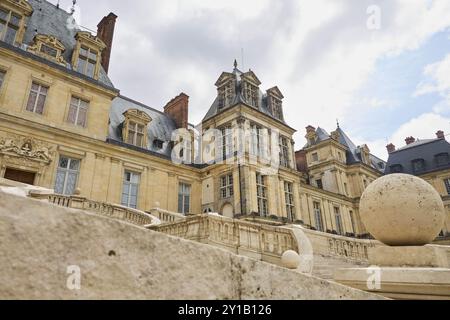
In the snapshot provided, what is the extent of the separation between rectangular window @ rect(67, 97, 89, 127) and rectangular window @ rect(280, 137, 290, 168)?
44.0ft

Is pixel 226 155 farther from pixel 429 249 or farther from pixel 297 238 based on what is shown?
pixel 429 249

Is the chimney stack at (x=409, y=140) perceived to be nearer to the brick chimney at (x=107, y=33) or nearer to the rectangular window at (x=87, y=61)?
the brick chimney at (x=107, y=33)

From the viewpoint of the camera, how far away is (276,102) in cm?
2277

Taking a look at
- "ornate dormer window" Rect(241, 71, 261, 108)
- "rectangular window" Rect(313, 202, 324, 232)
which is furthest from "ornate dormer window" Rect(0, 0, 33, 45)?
"rectangular window" Rect(313, 202, 324, 232)

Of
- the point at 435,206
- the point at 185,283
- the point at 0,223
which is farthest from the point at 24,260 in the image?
the point at 435,206

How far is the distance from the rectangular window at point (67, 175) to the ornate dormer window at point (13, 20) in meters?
6.50

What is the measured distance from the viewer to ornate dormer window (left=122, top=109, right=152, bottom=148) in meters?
17.2

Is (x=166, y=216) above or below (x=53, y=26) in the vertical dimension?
below

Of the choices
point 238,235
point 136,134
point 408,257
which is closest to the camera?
point 408,257

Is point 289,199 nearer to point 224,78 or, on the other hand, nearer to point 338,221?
point 338,221

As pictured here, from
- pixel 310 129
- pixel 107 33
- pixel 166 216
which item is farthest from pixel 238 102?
pixel 310 129

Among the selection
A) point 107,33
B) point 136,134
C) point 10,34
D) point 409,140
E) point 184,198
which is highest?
point 409,140

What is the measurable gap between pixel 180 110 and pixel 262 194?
10212 mm

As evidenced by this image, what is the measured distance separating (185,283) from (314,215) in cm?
2521
